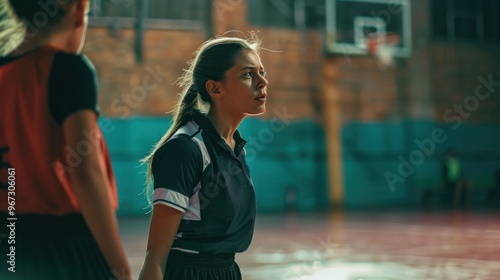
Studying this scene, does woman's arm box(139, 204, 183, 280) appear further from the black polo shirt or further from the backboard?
the backboard

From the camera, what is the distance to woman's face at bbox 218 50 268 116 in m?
2.78

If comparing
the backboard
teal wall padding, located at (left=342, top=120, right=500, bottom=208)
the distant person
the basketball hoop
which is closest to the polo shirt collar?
the distant person

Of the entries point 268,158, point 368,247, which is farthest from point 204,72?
point 268,158

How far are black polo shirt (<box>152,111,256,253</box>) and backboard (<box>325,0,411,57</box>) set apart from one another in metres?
20.9

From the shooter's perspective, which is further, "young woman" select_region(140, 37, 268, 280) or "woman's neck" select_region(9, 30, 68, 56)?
"young woman" select_region(140, 37, 268, 280)

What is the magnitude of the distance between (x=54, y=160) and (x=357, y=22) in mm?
21917

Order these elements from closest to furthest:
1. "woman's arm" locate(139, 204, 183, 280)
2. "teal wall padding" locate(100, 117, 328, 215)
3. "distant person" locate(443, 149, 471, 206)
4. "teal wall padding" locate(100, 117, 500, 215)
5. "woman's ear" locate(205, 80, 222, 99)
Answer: "woman's arm" locate(139, 204, 183, 280) → "woman's ear" locate(205, 80, 222, 99) → "teal wall padding" locate(100, 117, 328, 215) → "teal wall padding" locate(100, 117, 500, 215) → "distant person" locate(443, 149, 471, 206)

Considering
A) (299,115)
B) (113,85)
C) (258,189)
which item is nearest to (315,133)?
(299,115)

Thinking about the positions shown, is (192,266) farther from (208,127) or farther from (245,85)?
(245,85)

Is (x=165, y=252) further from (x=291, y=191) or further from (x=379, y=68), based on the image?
(x=379, y=68)

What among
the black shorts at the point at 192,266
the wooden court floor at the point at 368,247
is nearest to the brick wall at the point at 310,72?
the wooden court floor at the point at 368,247

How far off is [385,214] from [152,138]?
6901mm

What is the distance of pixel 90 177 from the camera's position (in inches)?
74.4

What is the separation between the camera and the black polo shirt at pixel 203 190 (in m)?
2.62
